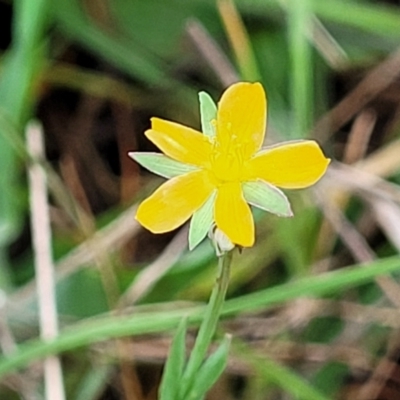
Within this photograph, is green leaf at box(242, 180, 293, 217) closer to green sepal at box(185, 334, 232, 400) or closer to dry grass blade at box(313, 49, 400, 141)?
Result: green sepal at box(185, 334, 232, 400)

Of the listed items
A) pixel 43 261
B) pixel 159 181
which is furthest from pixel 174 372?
pixel 159 181

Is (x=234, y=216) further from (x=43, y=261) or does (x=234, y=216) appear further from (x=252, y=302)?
(x=43, y=261)

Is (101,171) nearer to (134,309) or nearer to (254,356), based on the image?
(134,309)

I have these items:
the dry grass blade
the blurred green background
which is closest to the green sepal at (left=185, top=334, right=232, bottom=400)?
the blurred green background

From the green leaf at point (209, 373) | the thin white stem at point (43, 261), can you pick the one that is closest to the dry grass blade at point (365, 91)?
the thin white stem at point (43, 261)

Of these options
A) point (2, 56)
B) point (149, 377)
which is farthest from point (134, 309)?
point (2, 56)

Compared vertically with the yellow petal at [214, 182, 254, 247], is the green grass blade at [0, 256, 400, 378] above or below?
Result: below

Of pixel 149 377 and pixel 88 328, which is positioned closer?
pixel 88 328
